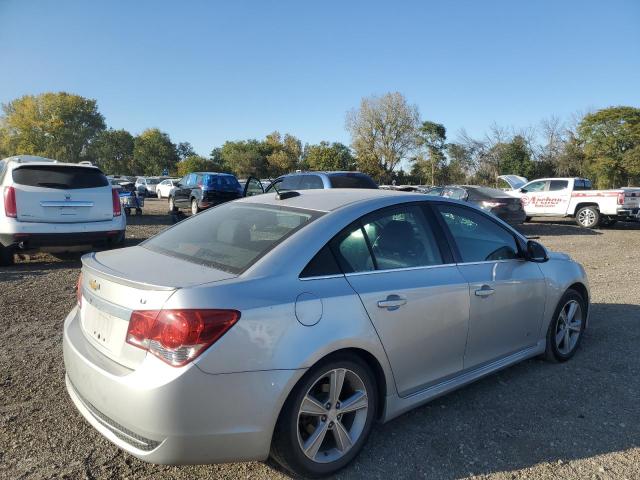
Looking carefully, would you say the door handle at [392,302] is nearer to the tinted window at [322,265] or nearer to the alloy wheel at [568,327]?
the tinted window at [322,265]

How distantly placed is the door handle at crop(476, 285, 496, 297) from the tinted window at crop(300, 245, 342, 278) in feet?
3.86

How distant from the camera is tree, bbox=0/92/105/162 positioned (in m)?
71.3

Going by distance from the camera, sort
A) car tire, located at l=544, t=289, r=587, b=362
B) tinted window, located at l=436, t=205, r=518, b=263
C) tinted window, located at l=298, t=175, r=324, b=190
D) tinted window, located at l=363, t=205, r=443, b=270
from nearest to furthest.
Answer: tinted window, located at l=363, t=205, r=443, b=270, tinted window, located at l=436, t=205, r=518, b=263, car tire, located at l=544, t=289, r=587, b=362, tinted window, located at l=298, t=175, r=324, b=190

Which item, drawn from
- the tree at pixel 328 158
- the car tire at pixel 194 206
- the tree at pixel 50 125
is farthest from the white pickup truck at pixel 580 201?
the tree at pixel 50 125

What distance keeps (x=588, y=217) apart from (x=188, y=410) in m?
18.0

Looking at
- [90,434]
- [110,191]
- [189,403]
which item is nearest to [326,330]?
[189,403]

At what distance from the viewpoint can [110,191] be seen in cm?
798

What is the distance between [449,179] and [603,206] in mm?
40024

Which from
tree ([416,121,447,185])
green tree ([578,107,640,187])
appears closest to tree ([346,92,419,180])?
tree ([416,121,447,185])

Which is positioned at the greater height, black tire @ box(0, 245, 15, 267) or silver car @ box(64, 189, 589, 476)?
silver car @ box(64, 189, 589, 476)

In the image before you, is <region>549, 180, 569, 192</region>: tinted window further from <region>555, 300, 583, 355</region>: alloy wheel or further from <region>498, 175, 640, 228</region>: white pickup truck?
<region>555, 300, 583, 355</region>: alloy wheel

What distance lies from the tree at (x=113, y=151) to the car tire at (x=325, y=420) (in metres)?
87.5

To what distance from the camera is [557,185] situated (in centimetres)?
1770

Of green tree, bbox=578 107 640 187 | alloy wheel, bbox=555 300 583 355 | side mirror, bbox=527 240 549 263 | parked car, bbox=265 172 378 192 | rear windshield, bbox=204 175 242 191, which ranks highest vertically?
green tree, bbox=578 107 640 187
